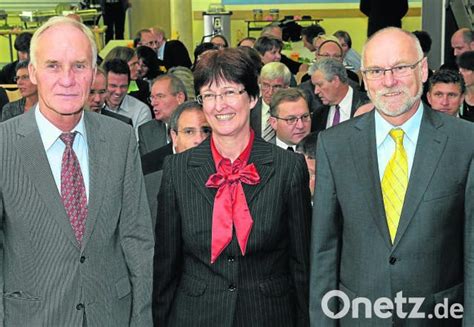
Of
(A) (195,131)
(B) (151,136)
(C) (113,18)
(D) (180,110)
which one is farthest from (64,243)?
(C) (113,18)

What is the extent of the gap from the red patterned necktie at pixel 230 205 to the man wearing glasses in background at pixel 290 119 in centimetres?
264

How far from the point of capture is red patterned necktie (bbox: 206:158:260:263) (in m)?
3.36

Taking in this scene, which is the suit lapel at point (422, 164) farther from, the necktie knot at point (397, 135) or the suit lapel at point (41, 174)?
the suit lapel at point (41, 174)

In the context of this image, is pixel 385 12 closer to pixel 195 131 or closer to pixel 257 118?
pixel 257 118

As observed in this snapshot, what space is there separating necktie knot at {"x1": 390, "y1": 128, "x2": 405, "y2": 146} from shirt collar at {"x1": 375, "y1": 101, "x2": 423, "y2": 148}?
1 centimetres

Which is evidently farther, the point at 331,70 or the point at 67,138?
the point at 331,70

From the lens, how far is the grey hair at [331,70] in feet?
25.3

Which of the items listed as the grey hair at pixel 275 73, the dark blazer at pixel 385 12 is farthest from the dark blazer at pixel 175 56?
the grey hair at pixel 275 73

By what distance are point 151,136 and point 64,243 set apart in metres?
3.68

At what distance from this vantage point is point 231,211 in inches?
133

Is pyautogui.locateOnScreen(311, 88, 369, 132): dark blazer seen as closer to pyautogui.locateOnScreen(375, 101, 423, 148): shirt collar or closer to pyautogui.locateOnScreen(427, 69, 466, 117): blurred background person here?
pyautogui.locateOnScreen(427, 69, 466, 117): blurred background person

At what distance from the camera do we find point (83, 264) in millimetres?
3193

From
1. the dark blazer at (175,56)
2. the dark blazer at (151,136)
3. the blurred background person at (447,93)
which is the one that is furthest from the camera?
the dark blazer at (175,56)

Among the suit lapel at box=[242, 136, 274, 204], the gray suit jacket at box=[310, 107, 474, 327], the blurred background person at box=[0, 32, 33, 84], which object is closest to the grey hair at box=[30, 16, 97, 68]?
the suit lapel at box=[242, 136, 274, 204]
